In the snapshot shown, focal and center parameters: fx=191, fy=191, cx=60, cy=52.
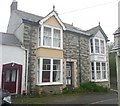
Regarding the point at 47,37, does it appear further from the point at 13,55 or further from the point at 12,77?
the point at 12,77

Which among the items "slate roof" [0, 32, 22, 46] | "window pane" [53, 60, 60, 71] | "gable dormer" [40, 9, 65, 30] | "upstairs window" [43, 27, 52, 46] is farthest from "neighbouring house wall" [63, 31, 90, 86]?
"slate roof" [0, 32, 22, 46]

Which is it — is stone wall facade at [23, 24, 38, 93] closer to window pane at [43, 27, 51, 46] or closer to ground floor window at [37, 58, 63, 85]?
ground floor window at [37, 58, 63, 85]

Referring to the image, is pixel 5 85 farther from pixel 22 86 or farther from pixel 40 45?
pixel 40 45

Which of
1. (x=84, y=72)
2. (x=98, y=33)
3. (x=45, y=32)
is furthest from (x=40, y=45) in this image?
(x=98, y=33)

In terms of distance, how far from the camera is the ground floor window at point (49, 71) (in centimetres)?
1723

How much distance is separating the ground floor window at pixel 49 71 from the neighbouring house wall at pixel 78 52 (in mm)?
1635

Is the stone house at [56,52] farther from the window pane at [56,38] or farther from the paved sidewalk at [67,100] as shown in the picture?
the paved sidewalk at [67,100]

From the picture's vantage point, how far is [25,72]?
659 inches

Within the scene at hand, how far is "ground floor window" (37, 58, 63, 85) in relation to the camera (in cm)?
1723

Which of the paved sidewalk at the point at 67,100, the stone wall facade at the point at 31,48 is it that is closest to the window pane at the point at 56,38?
the stone wall facade at the point at 31,48

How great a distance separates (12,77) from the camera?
53.6 ft

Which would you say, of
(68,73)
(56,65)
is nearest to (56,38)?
(56,65)

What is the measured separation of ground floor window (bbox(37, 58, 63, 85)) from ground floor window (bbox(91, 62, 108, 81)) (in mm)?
5191

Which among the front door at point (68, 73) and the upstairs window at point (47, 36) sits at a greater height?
the upstairs window at point (47, 36)
